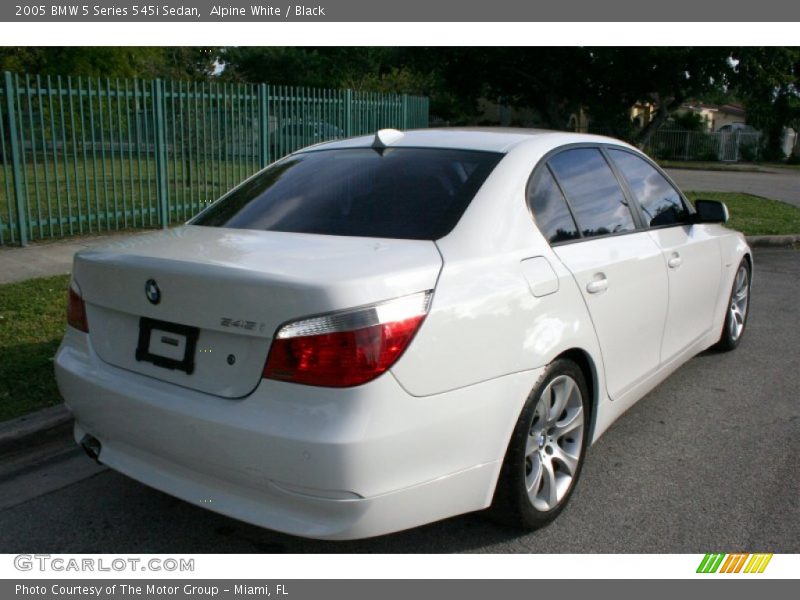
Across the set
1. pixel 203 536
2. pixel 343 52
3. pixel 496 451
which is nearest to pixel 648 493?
pixel 496 451

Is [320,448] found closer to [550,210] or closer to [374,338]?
[374,338]

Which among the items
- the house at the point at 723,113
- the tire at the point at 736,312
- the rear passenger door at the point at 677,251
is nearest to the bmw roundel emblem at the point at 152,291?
the rear passenger door at the point at 677,251

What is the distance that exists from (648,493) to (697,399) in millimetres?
1494

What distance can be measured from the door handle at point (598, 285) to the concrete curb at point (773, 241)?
889 centimetres

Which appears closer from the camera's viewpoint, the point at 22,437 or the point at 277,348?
the point at 277,348

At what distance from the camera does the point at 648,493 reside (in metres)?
3.53

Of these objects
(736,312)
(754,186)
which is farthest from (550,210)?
(754,186)

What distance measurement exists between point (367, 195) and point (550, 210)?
31.9 inches

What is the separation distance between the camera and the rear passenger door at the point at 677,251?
4188mm

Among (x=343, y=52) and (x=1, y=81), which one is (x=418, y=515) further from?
(x=343, y=52)

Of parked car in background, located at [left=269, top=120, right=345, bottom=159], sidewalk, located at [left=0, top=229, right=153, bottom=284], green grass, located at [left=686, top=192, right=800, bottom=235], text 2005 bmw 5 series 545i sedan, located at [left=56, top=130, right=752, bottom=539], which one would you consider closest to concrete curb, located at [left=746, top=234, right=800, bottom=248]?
green grass, located at [left=686, top=192, right=800, bottom=235]

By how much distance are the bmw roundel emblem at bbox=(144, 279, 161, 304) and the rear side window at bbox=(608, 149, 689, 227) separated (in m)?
2.56

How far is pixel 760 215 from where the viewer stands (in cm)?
1400

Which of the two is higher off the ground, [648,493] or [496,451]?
[496,451]
